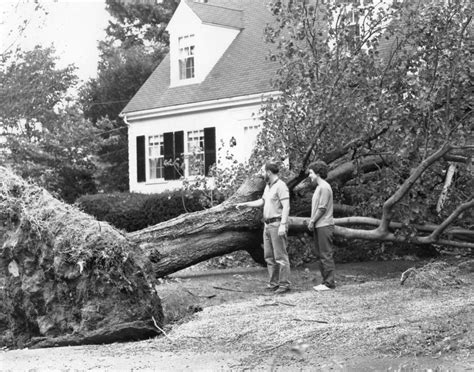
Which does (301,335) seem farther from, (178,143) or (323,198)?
(178,143)

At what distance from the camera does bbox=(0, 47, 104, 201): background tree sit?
2666 centimetres

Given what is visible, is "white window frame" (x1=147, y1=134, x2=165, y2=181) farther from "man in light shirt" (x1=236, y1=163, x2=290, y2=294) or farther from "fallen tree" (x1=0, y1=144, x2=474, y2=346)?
"fallen tree" (x1=0, y1=144, x2=474, y2=346)

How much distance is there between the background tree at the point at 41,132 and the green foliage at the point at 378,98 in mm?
14543

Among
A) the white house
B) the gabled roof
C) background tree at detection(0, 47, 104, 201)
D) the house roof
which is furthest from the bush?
the gabled roof

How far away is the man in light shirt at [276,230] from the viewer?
10.2m

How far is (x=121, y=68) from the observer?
35.7m

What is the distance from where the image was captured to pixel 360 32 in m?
13.2

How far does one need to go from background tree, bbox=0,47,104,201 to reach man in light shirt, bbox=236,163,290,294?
16064 mm

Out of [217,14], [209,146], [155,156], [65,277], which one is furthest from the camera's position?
[155,156]

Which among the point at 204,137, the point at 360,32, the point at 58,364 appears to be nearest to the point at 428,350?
the point at 58,364

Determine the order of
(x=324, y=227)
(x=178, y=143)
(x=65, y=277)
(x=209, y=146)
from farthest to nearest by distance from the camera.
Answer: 1. (x=178, y=143)
2. (x=209, y=146)
3. (x=324, y=227)
4. (x=65, y=277)

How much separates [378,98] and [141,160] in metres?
15.2

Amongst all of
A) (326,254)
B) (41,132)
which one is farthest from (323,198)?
(41,132)

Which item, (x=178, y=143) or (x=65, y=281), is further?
(x=178, y=143)
